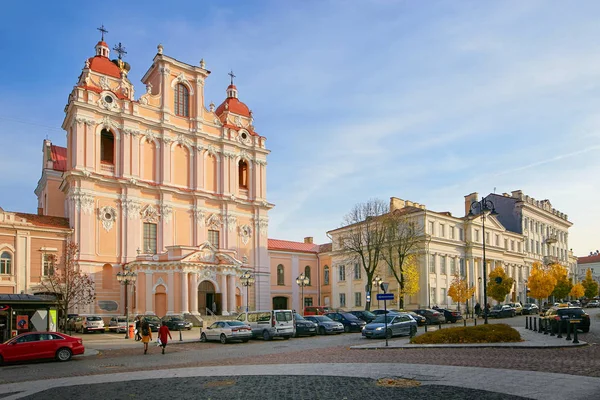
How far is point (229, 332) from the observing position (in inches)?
1241

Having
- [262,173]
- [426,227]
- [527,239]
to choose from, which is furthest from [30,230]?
[527,239]

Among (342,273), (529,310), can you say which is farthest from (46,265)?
(529,310)

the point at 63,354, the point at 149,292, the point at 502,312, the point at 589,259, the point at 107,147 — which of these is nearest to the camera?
the point at 63,354

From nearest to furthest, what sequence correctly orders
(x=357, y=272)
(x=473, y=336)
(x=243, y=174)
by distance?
(x=473, y=336), (x=243, y=174), (x=357, y=272)

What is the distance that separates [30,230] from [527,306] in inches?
1940

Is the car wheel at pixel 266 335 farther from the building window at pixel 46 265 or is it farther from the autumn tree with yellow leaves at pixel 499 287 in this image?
the autumn tree with yellow leaves at pixel 499 287

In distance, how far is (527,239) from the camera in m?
84.8

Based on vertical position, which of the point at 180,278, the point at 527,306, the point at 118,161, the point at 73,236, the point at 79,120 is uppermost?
the point at 79,120

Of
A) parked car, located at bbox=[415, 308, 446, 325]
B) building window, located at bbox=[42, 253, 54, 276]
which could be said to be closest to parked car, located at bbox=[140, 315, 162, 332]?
building window, located at bbox=[42, 253, 54, 276]

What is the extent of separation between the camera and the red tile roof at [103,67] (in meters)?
52.0

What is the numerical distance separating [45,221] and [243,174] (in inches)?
888

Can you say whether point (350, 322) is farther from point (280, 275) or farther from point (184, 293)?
point (280, 275)

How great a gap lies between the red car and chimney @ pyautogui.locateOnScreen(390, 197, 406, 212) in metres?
47.3

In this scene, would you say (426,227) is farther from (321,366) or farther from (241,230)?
(321,366)
